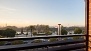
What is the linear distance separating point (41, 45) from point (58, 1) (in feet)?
33.1

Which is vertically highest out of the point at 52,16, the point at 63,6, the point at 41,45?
the point at 63,6

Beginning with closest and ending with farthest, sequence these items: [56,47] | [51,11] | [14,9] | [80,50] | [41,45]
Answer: [41,45] → [56,47] → [80,50] → [14,9] → [51,11]

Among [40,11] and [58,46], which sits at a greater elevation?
[40,11]

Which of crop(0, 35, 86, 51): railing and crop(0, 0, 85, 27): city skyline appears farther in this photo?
crop(0, 0, 85, 27): city skyline

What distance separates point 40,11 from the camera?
12375mm

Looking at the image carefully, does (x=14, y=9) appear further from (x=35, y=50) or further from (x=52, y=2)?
(x=35, y=50)

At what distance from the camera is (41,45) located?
2189 millimetres

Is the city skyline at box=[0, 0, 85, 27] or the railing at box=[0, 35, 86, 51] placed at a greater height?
the city skyline at box=[0, 0, 85, 27]

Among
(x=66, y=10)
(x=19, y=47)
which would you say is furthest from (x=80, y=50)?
(x=66, y=10)

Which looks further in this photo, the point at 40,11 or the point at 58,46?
the point at 40,11

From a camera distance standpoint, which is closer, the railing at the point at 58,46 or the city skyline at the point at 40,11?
the railing at the point at 58,46

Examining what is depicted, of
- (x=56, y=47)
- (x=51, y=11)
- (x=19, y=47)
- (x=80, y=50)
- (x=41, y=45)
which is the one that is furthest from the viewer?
(x=51, y=11)

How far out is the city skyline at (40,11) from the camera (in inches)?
412

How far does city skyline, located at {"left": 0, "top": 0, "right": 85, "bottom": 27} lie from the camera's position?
10453mm
